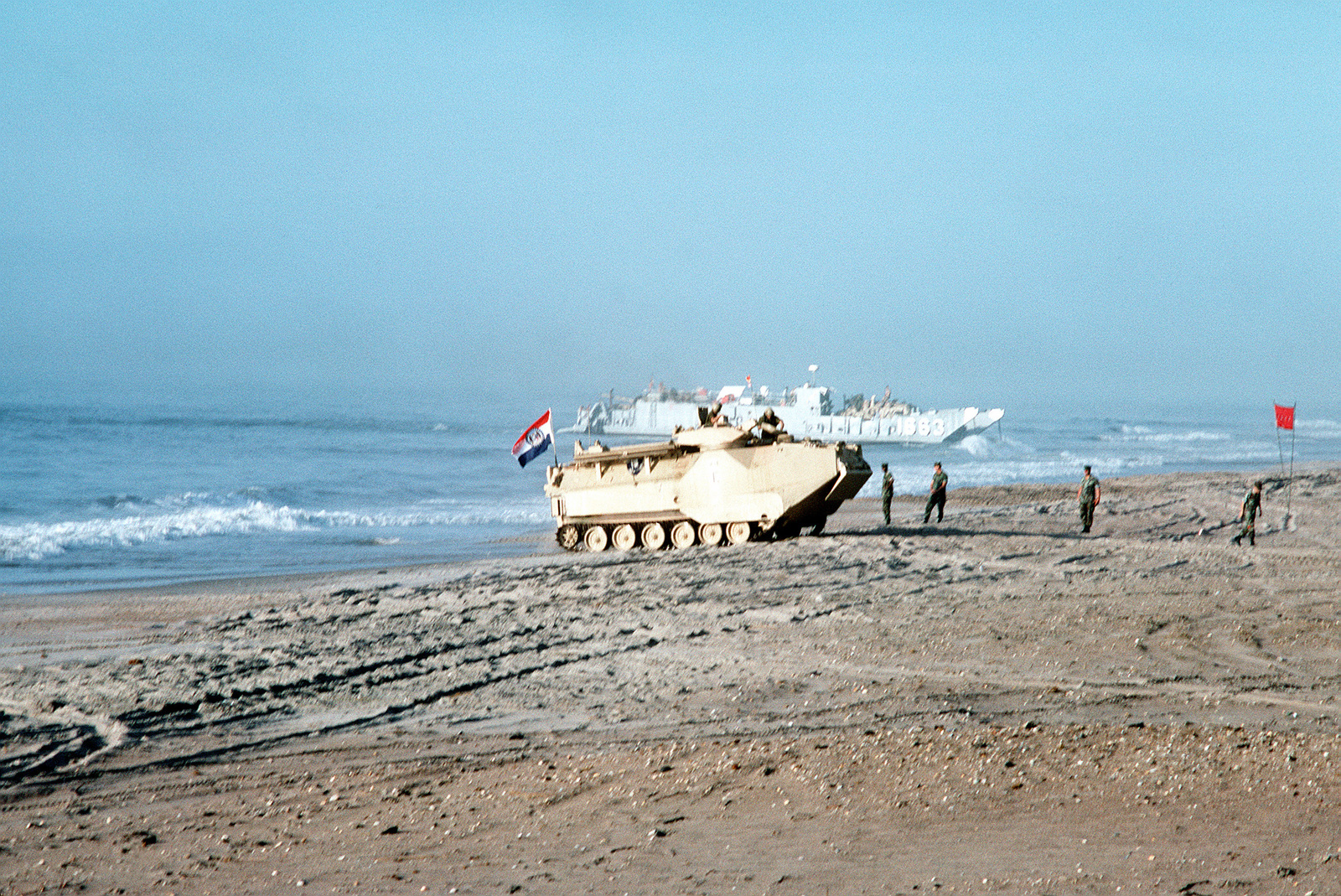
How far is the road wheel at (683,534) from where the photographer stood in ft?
71.3

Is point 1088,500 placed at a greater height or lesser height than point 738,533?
greater

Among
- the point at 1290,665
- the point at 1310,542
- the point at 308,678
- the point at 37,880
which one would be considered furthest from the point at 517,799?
the point at 1310,542

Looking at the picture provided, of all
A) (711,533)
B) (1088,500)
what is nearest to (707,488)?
(711,533)

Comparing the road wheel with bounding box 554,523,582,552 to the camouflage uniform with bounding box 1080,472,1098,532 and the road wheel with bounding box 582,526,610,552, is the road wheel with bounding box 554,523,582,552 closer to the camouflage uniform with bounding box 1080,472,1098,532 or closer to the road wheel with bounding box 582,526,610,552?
the road wheel with bounding box 582,526,610,552

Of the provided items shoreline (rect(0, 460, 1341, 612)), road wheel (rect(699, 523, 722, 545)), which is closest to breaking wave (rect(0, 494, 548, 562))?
shoreline (rect(0, 460, 1341, 612))

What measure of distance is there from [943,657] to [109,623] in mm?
10254

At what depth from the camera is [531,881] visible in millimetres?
5629

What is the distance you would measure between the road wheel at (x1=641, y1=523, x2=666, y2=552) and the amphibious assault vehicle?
16mm

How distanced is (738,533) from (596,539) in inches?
125

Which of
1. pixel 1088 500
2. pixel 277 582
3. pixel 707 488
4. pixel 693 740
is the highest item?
pixel 707 488

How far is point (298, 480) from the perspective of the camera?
136ft

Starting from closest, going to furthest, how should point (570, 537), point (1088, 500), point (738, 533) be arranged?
point (738, 533) → point (1088, 500) → point (570, 537)

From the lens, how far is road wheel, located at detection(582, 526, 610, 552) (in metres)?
22.9

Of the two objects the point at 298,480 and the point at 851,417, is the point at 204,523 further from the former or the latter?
the point at 851,417
